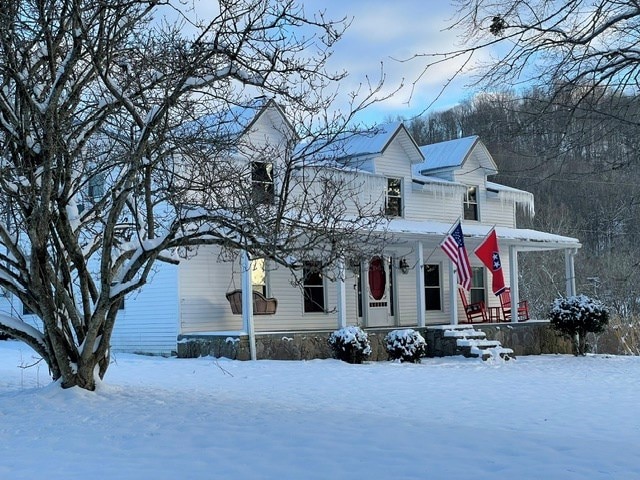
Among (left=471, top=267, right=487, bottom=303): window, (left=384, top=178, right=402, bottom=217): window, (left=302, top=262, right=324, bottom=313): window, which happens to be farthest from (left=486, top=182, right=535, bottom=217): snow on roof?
(left=302, top=262, right=324, bottom=313): window

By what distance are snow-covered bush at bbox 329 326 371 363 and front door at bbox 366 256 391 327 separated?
4.29 meters

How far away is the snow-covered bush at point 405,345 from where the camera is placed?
703 inches

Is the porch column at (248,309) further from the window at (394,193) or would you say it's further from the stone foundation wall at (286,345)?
the window at (394,193)

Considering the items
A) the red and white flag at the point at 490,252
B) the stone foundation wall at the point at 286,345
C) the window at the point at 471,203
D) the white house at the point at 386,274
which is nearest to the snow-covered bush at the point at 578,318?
the white house at the point at 386,274

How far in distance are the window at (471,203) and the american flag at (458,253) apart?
552 centimetres

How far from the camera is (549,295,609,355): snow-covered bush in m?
20.5

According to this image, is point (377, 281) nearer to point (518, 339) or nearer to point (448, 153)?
point (518, 339)

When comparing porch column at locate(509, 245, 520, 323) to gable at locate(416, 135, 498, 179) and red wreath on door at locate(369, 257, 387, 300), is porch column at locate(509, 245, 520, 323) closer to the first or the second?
gable at locate(416, 135, 498, 179)

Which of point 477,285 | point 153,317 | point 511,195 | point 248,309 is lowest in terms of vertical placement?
point 153,317

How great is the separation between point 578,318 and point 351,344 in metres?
6.71

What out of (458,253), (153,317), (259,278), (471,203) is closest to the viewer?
(153,317)

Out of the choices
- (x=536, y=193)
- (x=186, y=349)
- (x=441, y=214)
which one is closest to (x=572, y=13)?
(x=186, y=349)

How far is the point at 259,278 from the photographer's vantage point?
19281 mm

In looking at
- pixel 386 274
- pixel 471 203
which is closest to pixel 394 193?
pixel 386 274
